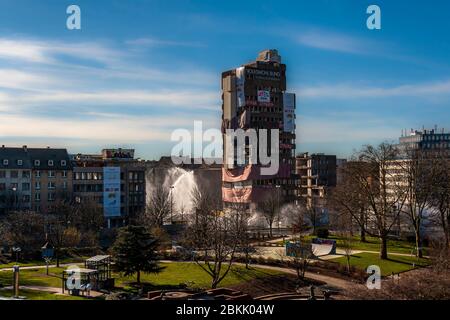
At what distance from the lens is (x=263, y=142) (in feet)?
298

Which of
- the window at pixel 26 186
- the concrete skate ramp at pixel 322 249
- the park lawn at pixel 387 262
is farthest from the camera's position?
the window at pixel 26 186

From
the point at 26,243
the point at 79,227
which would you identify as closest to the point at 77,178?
the point at 79,227

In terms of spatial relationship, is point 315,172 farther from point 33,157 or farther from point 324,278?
point 324,278

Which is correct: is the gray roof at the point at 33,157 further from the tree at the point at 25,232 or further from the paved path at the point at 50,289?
the paved path at the point at 50,289

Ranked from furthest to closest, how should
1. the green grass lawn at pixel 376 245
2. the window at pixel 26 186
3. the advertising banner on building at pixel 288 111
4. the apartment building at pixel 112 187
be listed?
1. the advertising banner on building at pixel 288 111
2. the apartment building at pixel 112 187
3. the window at pixel 26 186
4. the green grass lawn at pixel 376 245

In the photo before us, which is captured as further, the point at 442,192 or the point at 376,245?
the point at 376,245

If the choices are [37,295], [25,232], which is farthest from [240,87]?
[37,295]

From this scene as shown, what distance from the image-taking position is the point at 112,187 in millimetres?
80562

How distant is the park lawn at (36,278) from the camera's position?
1436 inches

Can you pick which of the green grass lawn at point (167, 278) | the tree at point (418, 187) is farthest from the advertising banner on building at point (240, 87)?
the green grass lawn at point (167, 278)

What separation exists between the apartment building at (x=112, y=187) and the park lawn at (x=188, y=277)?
3707 cm

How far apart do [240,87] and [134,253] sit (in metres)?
56.3
